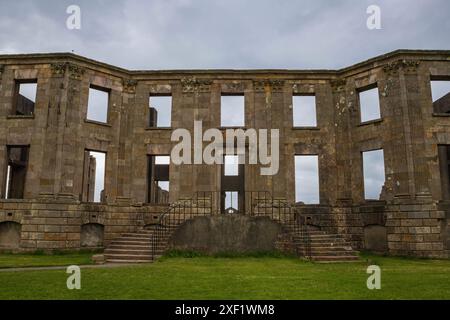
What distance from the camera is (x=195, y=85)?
19.7 meters

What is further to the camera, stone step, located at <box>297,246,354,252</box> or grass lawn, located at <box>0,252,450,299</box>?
stone step, located at <box>297,246,354,252</box>

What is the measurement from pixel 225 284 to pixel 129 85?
14.5 metres

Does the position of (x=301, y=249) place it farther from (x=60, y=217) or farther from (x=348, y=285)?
(x=60, y=217)

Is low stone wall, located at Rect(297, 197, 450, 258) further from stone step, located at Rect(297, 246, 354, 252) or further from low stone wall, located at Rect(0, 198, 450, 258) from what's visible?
stone step, located at Rect(297, 246, 354, 252)

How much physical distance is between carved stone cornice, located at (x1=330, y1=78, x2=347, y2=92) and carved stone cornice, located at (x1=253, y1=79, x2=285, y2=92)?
264cm

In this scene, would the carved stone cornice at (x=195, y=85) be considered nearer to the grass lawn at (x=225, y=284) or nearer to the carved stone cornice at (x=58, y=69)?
the carved stone cornice at (x=58, y=69)

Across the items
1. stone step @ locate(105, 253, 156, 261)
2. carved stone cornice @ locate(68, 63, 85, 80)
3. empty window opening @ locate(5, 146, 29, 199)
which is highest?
carved stone cornice @ locate(68, 63, 85, 80)

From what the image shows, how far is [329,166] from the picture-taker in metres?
19.1

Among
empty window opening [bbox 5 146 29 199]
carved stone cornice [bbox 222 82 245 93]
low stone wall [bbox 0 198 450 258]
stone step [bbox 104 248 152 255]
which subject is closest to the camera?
stone step [bbox 104 248 152 255]

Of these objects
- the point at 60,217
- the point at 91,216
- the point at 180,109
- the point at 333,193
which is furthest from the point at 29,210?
the point at 333,193

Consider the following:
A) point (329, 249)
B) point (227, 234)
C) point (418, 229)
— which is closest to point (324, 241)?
point (329, 249)

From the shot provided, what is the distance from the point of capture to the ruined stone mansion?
663 inches

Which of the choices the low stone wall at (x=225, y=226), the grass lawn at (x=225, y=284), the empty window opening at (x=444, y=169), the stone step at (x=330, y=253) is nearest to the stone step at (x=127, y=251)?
the low stone wall at (x=225, y=226)

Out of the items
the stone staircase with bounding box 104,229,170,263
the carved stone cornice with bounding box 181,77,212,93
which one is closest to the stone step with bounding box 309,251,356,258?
the stone staircase with bounding box 104,229,170,263
